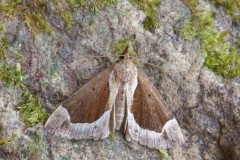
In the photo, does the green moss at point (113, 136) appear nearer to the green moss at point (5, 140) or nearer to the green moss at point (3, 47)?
the green moss at point (5, 140)

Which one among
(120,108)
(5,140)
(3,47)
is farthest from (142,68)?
(5,140)

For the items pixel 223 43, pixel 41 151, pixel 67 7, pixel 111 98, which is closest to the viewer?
pixel 41 151

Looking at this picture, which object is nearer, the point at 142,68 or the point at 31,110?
the point at 31,110

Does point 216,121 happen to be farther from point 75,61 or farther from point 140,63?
point 75,61

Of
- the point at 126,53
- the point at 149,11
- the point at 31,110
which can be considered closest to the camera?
the point at 31,110

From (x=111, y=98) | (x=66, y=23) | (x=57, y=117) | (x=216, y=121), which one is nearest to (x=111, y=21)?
(x=66, y=23)

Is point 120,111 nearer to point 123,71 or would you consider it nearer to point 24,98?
point 123,71
